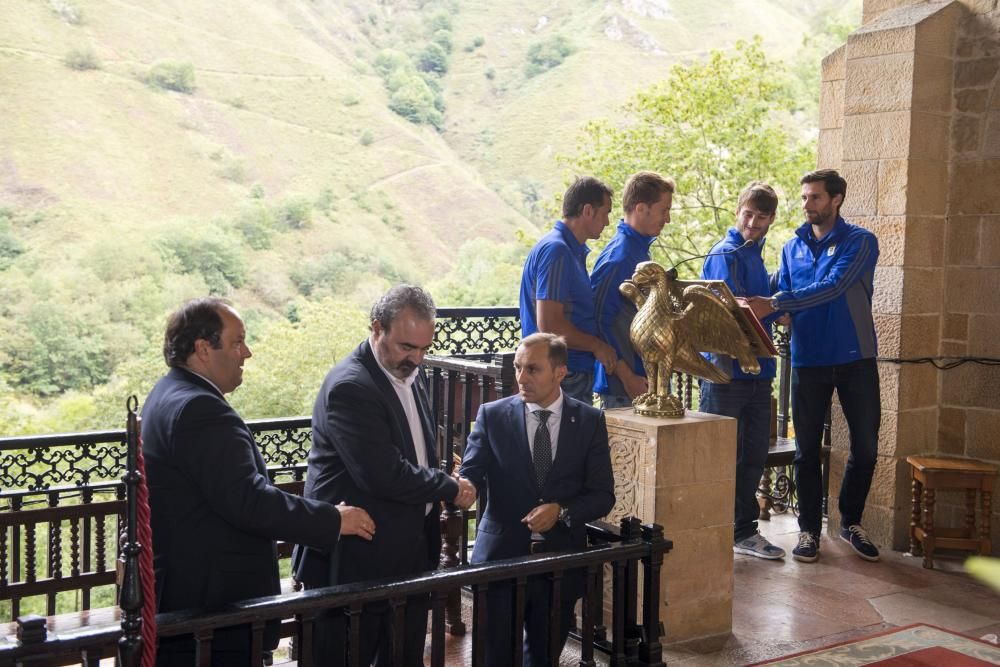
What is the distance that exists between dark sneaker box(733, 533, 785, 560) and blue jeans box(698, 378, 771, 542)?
0.17 m

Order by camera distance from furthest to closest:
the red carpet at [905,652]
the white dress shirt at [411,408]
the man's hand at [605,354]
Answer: the man's hand at [605,354], the red carpet at [905,652], the white dress shirt at [411,408]

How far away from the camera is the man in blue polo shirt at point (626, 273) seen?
4.62 meters

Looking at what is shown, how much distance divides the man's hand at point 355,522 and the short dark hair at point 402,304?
525 mm

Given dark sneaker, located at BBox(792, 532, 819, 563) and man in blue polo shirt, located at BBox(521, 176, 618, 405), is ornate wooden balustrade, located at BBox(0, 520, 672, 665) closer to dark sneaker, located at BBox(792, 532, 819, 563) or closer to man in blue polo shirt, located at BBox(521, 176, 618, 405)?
man in blue polo shirt, located at BBox(521, 176, 618, 405)

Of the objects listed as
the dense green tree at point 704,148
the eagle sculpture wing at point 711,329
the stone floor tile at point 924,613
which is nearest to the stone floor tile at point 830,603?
the stone floor tile at point 924,613

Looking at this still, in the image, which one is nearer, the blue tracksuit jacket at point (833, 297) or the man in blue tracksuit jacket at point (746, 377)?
the man in blue tracksuit jacket at point (746, 377)

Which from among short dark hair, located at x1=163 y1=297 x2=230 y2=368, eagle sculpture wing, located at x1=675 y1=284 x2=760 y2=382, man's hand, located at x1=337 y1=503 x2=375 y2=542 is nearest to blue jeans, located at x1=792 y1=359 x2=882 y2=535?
eagle sculpture wing, located at x1=675 y1=284 x2=760 y2=382

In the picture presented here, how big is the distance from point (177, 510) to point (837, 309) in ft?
11.6

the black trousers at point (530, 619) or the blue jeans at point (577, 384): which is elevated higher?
the blue jeans at point (577, 384)

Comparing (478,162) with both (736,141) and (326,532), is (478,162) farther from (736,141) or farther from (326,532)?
(326,532)

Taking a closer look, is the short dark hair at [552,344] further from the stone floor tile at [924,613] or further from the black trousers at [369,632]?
the stone floor tile at [924,613]

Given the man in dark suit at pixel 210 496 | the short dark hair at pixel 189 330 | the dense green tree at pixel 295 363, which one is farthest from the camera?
the dense green tree at pixel 295 363

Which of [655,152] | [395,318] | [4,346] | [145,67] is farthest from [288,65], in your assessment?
[395,318]

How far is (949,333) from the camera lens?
5.79 meters
